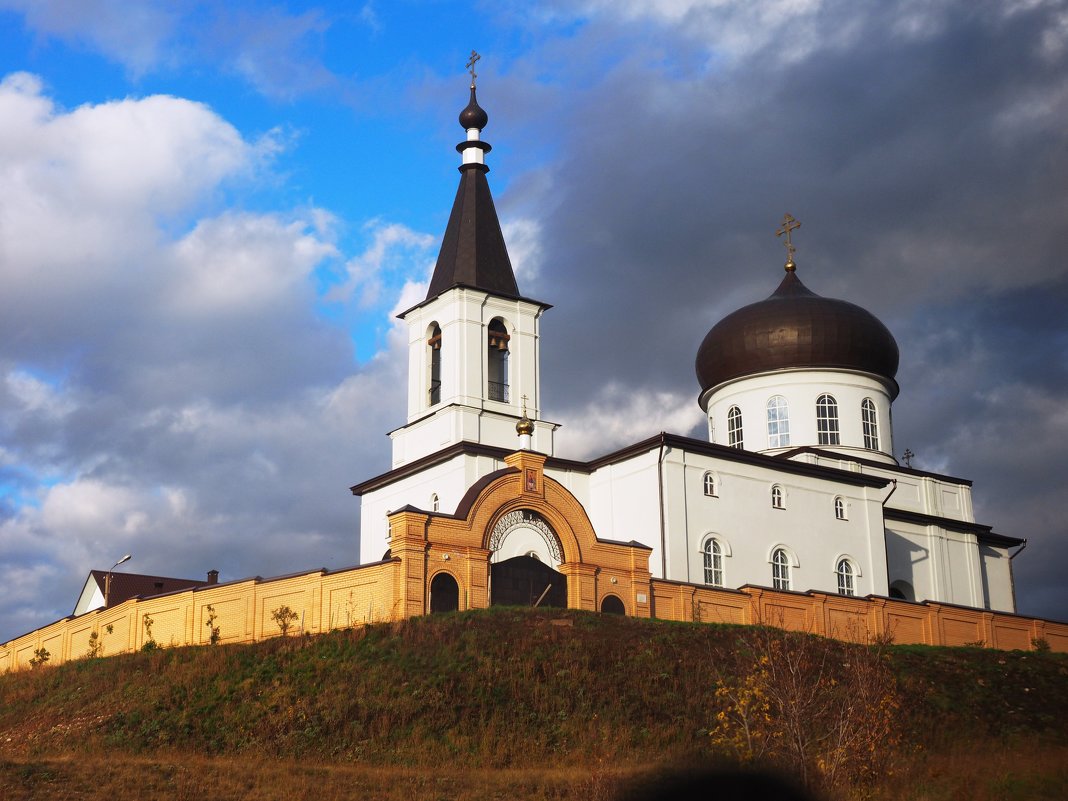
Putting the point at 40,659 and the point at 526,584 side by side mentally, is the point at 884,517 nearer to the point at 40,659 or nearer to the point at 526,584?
the point at 526,584

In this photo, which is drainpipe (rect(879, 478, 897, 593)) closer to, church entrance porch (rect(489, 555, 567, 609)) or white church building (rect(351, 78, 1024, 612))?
white church building (rect(351, 78, 1024, 612))

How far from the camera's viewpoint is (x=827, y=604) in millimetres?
24641

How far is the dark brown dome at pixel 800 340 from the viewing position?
107ft

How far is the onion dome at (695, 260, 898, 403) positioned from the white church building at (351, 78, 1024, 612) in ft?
0.15

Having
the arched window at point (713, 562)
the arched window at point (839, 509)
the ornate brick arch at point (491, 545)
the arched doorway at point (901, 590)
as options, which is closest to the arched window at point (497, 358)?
the arched window at point (713, 562)

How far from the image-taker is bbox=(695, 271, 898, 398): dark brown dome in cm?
3250

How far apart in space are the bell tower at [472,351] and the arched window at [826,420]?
777 cm

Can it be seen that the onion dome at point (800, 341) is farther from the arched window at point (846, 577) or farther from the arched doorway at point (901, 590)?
the arched window at point (846, 577)

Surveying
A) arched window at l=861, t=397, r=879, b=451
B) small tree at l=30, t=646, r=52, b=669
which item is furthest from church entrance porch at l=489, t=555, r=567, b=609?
arched window at l=861, t=397, r=879, b=451

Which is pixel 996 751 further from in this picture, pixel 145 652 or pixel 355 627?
pixel 145 652

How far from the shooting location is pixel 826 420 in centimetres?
3238

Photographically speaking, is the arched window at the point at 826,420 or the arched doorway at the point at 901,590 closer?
the arched doorway at the point at 901,590

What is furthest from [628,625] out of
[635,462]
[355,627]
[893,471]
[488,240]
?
[893,471]

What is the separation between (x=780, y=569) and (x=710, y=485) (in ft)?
8.44
